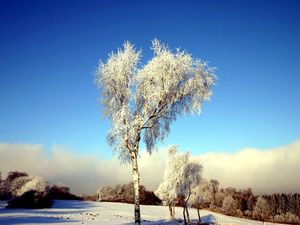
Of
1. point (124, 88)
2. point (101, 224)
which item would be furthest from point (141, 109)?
point (101, 224)

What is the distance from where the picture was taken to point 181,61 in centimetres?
2781

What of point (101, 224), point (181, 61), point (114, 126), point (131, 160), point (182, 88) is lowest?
point (101, 224)

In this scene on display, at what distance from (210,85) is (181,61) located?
2.82m

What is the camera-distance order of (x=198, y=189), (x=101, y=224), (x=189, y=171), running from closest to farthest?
(x=101, y=224) < (x=189, y=171) < (x=198, y=189)

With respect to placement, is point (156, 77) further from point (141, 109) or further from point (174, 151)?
point (174, 151)

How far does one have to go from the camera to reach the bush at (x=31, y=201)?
5449 centimetres

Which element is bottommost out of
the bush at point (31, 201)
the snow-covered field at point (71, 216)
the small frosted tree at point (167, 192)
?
the snow-covered field at point (71, 216)

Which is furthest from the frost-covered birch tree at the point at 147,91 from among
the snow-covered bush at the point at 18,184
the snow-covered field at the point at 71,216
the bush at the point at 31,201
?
the snow-covered bush at the point at 18,184

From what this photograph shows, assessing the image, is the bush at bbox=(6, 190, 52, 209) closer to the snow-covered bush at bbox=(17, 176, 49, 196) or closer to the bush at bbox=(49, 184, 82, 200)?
the snow-covered bush at bbox=(17, 176, 49, 196)

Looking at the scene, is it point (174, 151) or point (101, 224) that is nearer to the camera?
point (101, 224)

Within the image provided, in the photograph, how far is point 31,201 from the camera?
2211 inches

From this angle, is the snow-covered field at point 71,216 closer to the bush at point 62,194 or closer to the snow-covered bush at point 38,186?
the snow-covered bush at point 38,186

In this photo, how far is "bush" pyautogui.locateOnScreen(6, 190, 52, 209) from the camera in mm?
54487

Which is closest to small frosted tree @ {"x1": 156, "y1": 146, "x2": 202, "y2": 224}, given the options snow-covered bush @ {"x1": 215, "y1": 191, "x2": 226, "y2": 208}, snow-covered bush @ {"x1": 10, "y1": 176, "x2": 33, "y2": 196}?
snow-covered bush @ {"x1": 10, "y1": 176, "x2": 33, "y2": 196}
